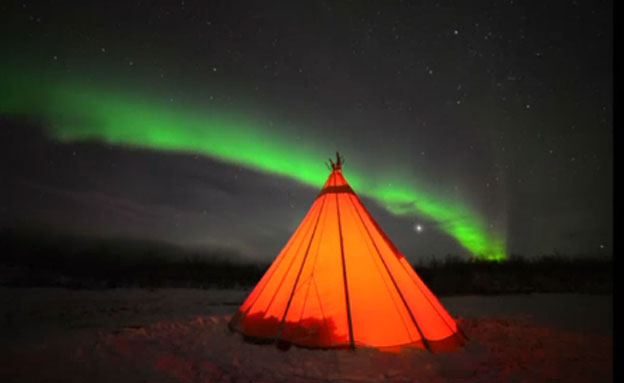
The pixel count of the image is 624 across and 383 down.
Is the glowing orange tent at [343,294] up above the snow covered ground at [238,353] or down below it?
above

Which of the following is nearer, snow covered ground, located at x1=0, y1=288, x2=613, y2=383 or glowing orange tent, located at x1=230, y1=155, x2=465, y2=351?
snow covered ground, located at x1=0, y1=288, x2=613, y2=383

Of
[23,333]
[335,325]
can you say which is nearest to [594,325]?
[335,325]

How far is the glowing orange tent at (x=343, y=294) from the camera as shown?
4605mm

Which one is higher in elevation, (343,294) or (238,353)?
(343,294)

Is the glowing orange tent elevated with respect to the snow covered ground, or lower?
elevated

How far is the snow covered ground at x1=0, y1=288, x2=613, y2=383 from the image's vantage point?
3.71 metres

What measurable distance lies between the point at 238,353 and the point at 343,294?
1500mm

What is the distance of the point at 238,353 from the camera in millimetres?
4480

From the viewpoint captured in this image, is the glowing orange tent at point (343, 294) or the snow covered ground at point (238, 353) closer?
the snow covered ground at point (238, 353)

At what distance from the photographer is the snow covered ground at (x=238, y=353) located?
3711mm

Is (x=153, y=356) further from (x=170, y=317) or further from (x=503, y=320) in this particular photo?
(x=503, y=320)

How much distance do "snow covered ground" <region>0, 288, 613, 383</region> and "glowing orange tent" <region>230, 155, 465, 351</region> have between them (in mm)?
226

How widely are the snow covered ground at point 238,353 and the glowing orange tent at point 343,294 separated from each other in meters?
0.23

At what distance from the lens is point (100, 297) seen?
32.4 ft
